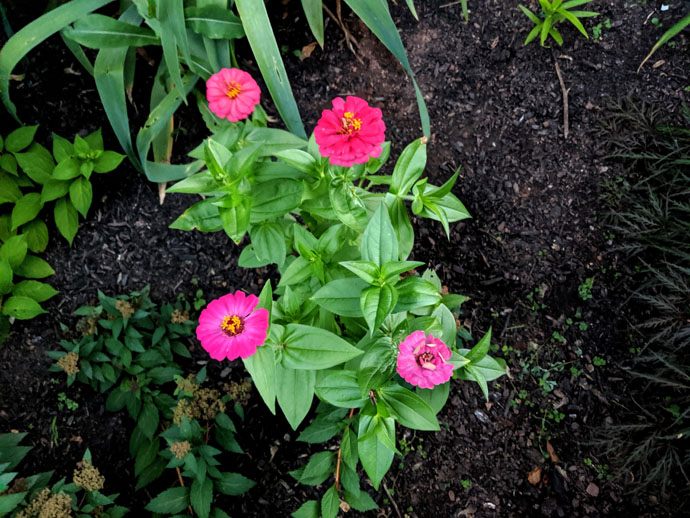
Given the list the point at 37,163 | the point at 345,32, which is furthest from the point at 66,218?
the point at 345,32

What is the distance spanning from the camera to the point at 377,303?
1.11 meters

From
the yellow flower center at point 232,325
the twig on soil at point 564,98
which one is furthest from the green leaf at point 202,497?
the twig on soil at point 564,98

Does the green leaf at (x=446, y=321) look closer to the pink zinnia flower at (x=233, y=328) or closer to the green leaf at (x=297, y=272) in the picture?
the green leaf at (x=297, y=272)

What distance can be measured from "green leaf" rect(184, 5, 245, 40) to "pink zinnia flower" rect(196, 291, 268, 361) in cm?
101

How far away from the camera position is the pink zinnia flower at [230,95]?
123cm

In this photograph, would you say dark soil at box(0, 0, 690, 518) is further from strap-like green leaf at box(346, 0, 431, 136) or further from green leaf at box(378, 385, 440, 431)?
green leaf at box(378, 385, 440, 431)

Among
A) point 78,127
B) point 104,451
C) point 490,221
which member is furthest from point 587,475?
point 78,127

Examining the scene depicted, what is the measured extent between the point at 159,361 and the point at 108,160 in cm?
76

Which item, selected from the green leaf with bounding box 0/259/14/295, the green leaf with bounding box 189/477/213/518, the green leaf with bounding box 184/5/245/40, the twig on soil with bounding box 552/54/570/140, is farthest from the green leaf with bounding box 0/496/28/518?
the twig on soil with bounding box 552/54/570/140

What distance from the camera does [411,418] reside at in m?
1.22

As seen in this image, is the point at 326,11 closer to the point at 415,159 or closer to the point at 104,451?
the point at 415,159

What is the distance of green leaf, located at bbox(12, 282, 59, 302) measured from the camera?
1.85 m

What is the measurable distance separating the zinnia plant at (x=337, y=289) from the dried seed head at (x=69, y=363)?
0.80m

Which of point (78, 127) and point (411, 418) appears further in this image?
point (78, 127)
